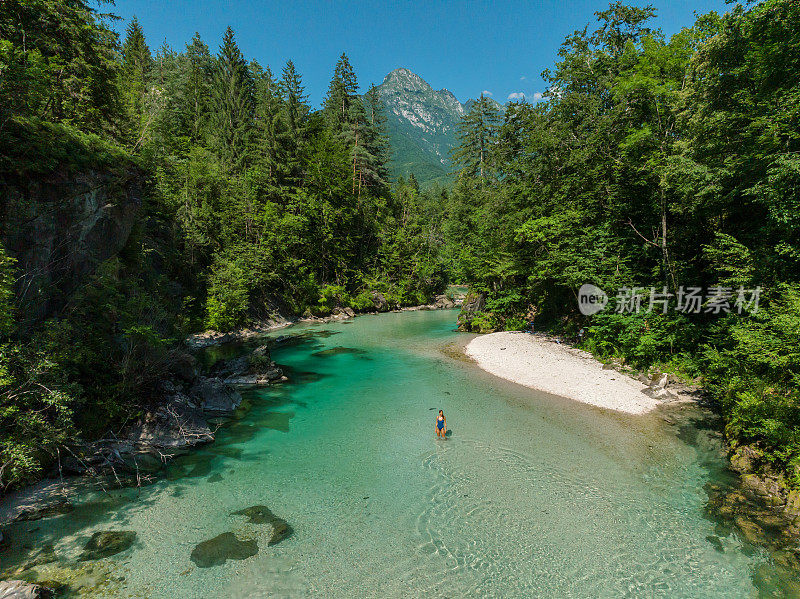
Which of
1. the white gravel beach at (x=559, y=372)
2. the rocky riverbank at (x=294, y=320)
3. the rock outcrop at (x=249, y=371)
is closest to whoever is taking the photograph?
the white gravel beach at (x=559, y=372)

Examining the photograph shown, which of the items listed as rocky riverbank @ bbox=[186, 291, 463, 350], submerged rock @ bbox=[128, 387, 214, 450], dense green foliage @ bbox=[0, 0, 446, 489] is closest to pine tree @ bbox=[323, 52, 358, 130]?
dense green foliage @ bbox=[0, 0, 446, 489]

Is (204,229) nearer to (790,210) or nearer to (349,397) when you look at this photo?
(349,397)

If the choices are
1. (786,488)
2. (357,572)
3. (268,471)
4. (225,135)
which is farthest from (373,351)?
(225,135)

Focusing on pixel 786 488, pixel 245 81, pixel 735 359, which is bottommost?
pixel 786 488

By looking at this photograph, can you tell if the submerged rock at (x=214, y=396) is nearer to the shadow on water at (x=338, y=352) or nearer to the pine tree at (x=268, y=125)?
the shadow on water at (x=338, y=352)

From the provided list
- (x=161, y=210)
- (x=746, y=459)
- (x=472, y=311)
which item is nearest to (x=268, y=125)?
(x=161, y=210)

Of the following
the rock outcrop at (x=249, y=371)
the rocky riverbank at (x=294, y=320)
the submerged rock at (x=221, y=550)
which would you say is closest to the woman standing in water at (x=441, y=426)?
the submerged rock at (x=221, y=550)

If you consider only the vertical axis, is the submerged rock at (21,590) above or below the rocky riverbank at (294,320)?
below
